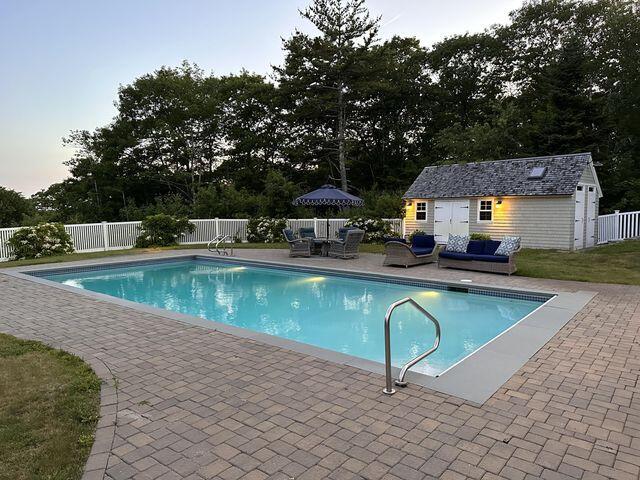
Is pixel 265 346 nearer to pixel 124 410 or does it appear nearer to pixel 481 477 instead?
pixel 124 410

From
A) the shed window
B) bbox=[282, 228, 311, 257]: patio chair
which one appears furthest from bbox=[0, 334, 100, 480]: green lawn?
the shed window

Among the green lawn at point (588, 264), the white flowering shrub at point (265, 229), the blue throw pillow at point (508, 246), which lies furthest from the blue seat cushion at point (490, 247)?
the white flowering shrub at point (265, 229)

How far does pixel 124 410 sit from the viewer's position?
313 centimetres

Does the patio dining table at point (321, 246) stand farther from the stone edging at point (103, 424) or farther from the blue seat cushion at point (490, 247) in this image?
the stone edging at point (103, 424)

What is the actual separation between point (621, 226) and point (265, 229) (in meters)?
14.7

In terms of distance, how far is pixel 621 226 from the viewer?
53.2 feet

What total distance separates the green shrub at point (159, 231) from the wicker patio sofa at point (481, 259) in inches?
446

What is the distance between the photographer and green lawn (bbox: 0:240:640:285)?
29.7 ft

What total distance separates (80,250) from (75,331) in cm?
1138

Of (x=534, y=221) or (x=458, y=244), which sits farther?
(x=534, y=221)

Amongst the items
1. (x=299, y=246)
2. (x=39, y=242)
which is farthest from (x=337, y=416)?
(x=39, y=242)

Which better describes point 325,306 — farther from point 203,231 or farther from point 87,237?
point 87,237

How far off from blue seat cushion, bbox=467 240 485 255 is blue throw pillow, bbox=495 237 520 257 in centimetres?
53

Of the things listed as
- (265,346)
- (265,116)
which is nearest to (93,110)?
(265,116)
